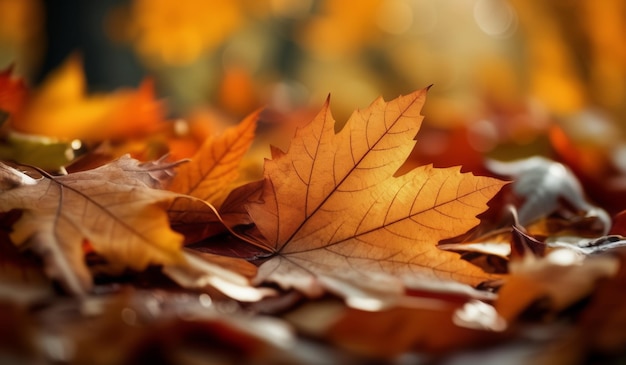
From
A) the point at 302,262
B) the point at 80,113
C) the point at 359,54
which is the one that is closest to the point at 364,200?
the point at 302,262

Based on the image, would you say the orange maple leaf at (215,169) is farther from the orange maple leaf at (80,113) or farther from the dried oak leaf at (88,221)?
the orange maple leaf at (80,113)

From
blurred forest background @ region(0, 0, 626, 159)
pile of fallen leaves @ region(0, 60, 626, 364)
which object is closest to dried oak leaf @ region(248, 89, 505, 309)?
pile of fallen leaves @ region(0, 60, 626, 364)

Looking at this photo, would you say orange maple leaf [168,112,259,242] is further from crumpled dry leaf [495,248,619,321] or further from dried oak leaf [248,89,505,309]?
crumpled dry leaf [495,248,619,321]

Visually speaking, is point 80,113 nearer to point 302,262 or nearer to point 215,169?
point 215,169

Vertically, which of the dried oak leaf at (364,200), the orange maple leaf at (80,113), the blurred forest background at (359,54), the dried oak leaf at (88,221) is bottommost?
the dried oak leaf at (88,221)

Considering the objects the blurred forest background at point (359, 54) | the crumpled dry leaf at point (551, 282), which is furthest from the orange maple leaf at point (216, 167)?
the blurred forest background at point (359, 54)
